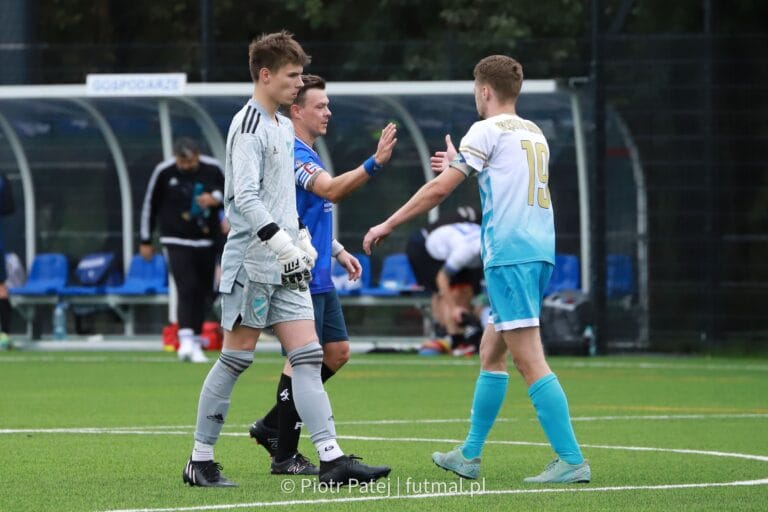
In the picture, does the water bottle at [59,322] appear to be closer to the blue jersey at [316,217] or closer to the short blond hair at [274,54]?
the blue jersey at [316,217]

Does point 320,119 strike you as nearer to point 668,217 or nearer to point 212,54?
point 668,217

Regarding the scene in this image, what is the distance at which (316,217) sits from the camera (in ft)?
27.3

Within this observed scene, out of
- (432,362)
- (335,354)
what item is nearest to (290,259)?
(335,354)

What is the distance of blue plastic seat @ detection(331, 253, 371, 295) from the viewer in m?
20.6

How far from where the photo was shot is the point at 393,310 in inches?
823

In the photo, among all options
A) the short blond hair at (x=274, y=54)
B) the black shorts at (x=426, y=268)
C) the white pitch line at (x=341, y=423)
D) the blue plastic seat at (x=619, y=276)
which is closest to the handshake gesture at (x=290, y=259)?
the short blond hair at (x=274, y=54)

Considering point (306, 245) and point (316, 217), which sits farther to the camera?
point (316, 217)

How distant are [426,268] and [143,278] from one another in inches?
155

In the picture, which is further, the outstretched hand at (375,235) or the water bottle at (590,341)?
the water bottle at (590,341)

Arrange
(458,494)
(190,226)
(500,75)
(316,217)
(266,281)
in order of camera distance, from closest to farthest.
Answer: (458,494)
(266,281)
(500,75)
(316,217)
(190,226)

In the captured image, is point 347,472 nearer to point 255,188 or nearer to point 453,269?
point 255,188

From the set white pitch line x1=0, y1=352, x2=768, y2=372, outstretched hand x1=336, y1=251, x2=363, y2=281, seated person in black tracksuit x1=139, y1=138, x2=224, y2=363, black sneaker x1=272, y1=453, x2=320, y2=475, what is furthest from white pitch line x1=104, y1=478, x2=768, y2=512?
seated person in black tracksuit x1=139, y1=138, x2=224, y2=363

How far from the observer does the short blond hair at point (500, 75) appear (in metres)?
7.88

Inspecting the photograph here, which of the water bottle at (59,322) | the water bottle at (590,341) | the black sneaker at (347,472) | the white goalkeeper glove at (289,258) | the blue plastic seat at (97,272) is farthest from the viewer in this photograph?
the blue plastic seat at (97,272)
